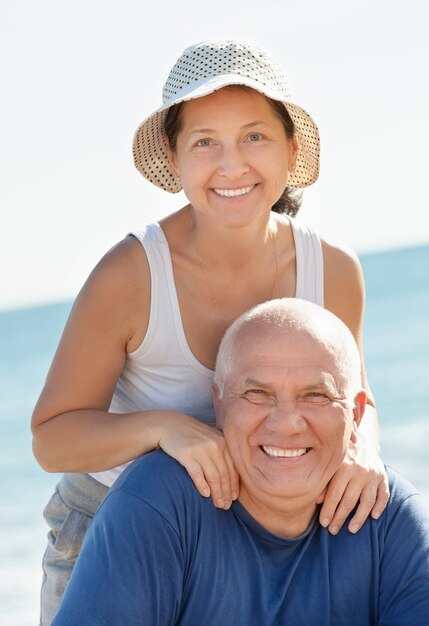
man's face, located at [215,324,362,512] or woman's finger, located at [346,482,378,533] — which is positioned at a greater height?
man's face, located at [215,324,362,512]

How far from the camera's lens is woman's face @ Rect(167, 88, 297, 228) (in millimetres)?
2908

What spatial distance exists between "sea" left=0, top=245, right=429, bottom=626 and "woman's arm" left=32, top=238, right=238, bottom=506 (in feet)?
13.6

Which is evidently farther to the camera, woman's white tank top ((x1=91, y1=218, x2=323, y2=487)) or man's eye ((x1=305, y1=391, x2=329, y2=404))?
woman's white tank top ((x1=91, y1=218, x2=323, y2=487))

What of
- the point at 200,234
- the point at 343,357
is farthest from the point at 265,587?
the point at 200,234

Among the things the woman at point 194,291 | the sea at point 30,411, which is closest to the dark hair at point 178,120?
the woman at point 194,291

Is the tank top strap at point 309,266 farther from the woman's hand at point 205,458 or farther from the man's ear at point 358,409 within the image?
the woman's hand at point 205,458

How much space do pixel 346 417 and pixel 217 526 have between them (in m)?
0.40

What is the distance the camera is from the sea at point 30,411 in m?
8.26

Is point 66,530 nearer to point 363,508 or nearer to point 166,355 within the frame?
point 166,355

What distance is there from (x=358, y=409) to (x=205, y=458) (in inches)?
17.0

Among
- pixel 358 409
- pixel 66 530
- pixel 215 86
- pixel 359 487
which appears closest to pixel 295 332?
pixel 358 409

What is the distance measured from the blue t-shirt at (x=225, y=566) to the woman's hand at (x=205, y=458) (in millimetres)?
27

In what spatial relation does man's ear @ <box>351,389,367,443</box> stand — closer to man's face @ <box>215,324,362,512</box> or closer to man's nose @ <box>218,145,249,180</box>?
man's face @ <box>215,324,362,512</box>

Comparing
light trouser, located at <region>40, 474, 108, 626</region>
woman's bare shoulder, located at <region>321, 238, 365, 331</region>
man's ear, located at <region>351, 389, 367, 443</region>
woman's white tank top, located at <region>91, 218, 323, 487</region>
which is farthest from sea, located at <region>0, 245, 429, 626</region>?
man's ear, located at <region>351, 389, 367, 443</region>
